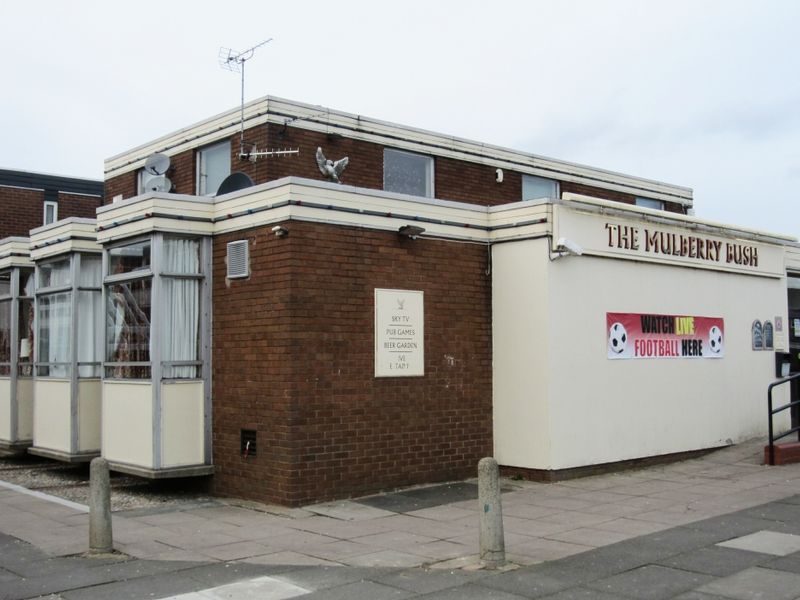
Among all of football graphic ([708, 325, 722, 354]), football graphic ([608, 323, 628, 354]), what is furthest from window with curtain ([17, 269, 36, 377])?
football graphic ([708, 325, 722, 354])

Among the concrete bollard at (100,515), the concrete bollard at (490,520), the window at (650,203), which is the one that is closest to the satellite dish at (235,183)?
the concrete bollard at (100,515)

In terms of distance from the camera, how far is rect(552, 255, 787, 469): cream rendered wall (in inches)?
470

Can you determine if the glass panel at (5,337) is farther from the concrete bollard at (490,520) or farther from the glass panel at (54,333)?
the concrete bollard at (490,520)

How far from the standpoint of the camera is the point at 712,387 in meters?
14.0

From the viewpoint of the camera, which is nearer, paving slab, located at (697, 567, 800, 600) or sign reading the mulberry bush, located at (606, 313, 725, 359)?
paving slab, located at (697, 567, 800, 600)

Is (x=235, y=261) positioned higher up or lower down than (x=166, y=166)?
lower down

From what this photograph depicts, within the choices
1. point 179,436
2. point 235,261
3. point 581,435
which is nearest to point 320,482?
point 179,436

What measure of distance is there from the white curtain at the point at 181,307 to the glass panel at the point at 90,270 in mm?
2730

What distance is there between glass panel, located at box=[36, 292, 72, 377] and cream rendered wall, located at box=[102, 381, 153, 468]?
7.05 ft

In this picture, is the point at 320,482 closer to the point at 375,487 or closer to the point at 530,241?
the point at 375,487

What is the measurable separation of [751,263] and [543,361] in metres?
5.34

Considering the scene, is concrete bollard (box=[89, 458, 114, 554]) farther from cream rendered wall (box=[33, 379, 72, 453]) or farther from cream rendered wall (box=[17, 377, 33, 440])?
cream rendered wall (box=[17, 377, 33, 440])

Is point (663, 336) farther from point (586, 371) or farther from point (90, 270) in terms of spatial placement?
point (90, 270)

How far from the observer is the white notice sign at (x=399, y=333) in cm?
1124
